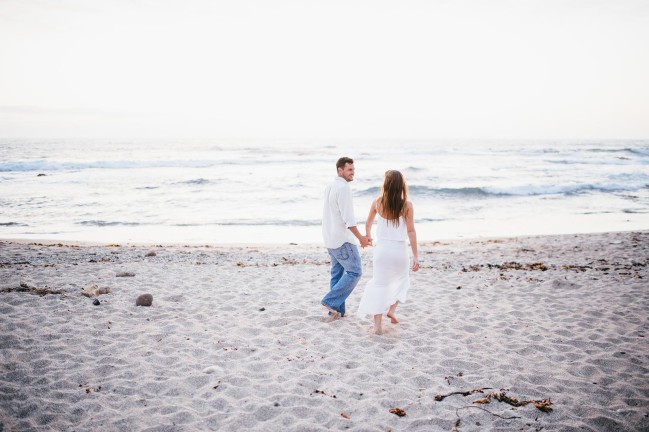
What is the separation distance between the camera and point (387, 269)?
454 cm

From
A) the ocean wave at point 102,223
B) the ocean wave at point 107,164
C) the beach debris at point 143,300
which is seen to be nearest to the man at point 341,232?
the beach debris at point 143,300

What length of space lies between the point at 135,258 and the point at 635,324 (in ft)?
30.2

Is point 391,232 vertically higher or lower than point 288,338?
higher

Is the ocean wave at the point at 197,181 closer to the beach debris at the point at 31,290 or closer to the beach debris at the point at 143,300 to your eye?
the beach debris at the point at 31,290

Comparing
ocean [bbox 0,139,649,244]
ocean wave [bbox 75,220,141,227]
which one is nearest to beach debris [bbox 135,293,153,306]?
ocean [bbox 0,139,649,244]

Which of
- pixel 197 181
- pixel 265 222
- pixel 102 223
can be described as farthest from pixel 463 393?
pixel 197 181

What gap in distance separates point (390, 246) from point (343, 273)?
3.16 feet

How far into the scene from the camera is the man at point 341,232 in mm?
4570

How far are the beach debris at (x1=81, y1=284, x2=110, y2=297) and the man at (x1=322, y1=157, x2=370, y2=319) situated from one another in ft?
11.6

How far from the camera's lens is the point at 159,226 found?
1421cm

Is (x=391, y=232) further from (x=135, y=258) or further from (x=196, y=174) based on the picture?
(x=196, y=174)

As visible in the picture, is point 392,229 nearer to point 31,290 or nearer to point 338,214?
point 338,214

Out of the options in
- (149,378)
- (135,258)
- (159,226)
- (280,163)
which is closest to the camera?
(149,378)

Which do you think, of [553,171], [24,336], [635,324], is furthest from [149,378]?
[553,171]
